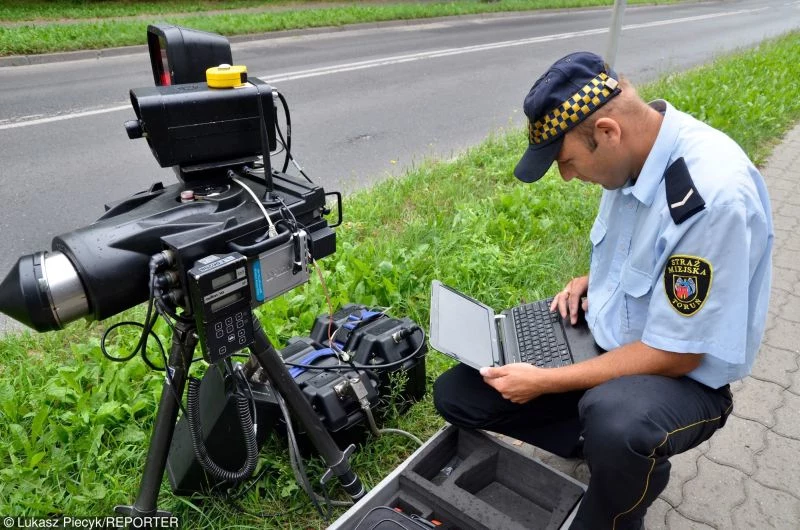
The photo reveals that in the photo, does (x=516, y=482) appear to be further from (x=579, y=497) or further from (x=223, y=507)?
(x=223, y=507)

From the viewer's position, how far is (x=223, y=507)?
2.24 m

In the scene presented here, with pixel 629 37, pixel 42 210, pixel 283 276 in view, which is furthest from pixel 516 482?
pixel 629 37

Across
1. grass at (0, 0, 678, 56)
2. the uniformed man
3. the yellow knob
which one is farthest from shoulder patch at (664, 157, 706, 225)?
grass at (0, 0, 678, 56)

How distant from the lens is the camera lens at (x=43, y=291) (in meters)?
1.38

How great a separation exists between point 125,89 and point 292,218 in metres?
7.34

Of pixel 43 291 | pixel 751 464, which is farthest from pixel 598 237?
pixel 43 291

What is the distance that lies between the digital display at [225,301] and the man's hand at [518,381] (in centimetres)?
95

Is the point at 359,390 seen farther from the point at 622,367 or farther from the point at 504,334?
the point at 622,367

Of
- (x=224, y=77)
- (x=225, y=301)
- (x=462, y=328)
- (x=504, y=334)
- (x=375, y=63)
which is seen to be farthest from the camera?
(x=375, y=63)

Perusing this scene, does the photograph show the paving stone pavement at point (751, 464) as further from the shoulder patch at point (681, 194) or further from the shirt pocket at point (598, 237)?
the shoulder patch at point (681, 194)

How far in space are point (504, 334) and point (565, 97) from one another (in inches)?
42.7

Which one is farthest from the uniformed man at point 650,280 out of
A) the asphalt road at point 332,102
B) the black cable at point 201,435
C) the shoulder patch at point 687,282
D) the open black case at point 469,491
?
the asphalt road at point 332,102

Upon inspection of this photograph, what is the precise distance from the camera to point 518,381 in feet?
6.68

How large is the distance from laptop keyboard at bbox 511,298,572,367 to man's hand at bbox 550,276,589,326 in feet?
0.13
